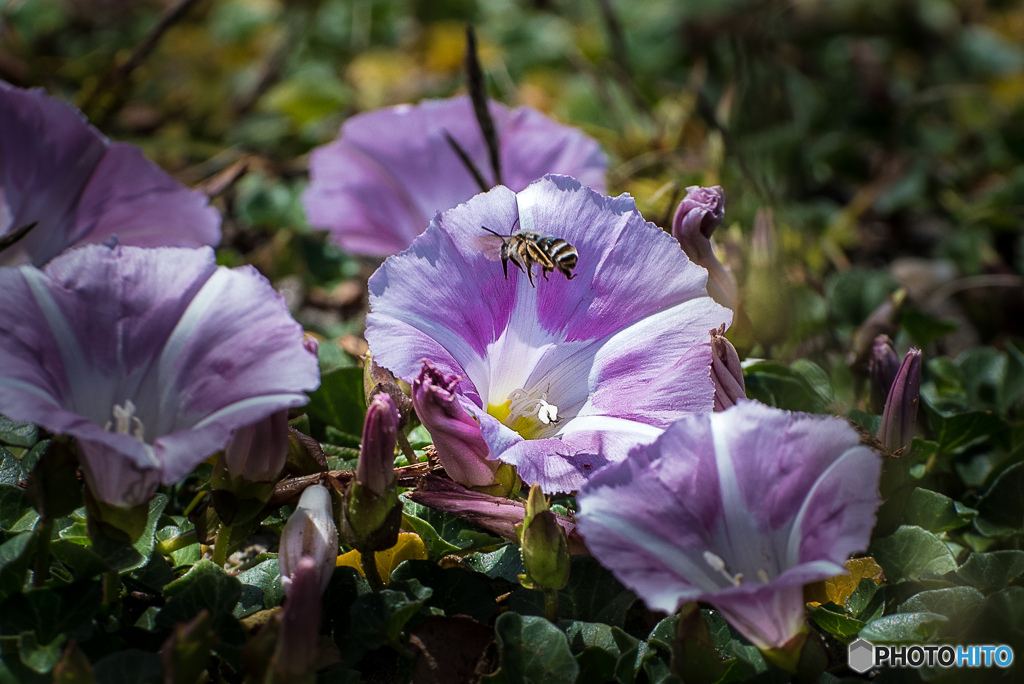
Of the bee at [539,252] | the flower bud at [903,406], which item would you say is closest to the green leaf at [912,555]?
the flower bud at [903,406]

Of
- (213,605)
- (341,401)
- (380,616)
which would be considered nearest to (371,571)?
(380,616)

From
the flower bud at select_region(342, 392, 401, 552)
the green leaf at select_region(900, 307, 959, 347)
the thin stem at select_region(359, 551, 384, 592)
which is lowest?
the green leaf at select_region(900, 307, 959, 347)

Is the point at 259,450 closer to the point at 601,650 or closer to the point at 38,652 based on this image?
the point at 38,652

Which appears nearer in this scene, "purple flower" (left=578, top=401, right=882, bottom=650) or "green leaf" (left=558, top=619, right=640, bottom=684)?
"purple flower" (left=578, top=401, right=882, bottom=650)

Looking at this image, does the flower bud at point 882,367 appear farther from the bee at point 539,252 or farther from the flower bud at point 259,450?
the flower bud at point 259,450

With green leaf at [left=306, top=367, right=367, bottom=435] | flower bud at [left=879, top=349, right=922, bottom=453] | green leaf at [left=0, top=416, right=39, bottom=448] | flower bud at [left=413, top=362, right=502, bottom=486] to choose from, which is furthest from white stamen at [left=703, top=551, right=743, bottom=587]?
green leaf at [left=0, top=416, right=39, bottom=448]

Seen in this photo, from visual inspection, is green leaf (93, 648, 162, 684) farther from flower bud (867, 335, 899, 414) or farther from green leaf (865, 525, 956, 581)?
flower bud (867, 335, 899, 414)
